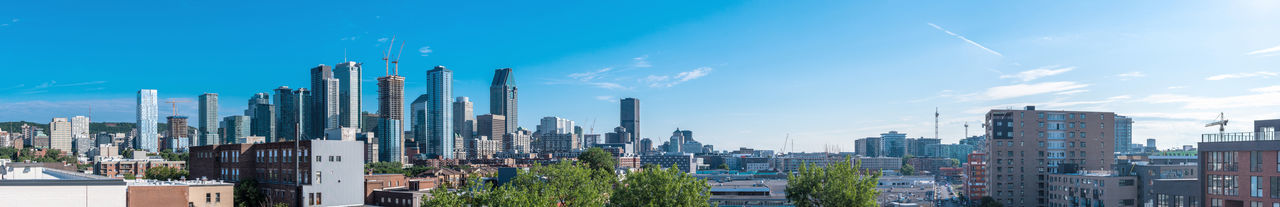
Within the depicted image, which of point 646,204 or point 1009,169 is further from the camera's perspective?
point 1009,169

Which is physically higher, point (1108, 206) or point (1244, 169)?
point (1244, 169)

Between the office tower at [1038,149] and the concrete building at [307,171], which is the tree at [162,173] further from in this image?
the office tower at [1038,149]

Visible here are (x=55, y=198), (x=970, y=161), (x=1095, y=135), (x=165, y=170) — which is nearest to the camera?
(x=55, y=198)

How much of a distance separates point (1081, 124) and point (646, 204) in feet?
346

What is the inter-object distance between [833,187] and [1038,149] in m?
93.1

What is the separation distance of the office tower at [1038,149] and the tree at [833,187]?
87.0m

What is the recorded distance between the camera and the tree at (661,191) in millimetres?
44500

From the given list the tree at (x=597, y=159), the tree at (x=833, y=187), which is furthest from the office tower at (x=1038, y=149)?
the tree at (x=833, y=187)

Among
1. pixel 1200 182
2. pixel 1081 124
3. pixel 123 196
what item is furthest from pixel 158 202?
pixel 1081 124

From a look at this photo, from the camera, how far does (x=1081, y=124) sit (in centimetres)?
12731

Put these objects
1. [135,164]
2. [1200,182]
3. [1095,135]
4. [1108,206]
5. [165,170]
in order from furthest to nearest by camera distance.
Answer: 1. [135,164]
2. [1095,135]
3. [165,170]
4. [1108,206]
5. [1200,182]

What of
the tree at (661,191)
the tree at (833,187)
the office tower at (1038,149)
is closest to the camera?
the tree at (661,191)

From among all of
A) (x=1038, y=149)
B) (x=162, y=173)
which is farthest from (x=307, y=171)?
(x=1038, y=149)

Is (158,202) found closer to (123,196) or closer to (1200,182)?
(123,196)
